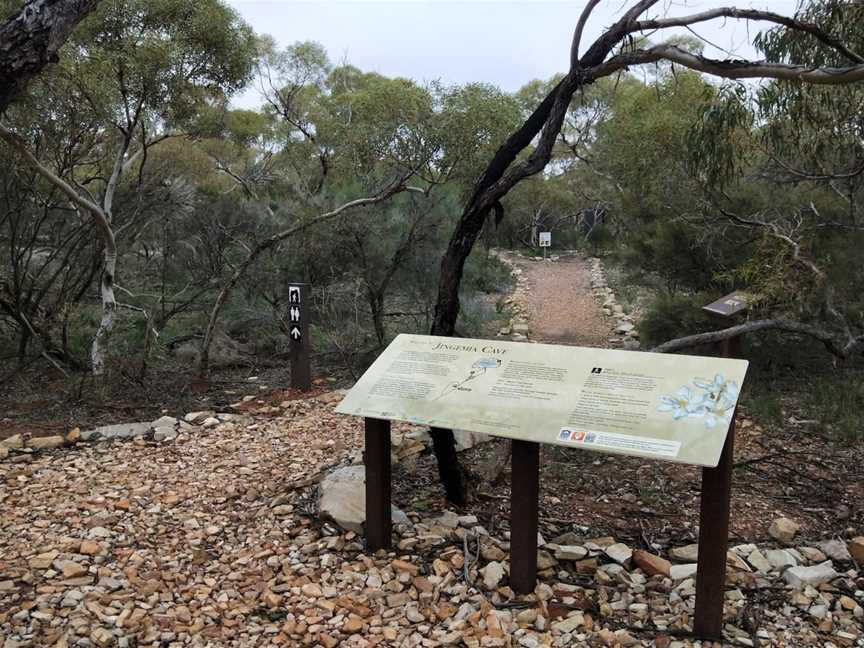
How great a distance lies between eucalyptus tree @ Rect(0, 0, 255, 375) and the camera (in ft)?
22.6

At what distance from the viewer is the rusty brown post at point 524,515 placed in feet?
9.91

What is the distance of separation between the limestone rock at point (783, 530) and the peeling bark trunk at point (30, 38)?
4057 millimetres

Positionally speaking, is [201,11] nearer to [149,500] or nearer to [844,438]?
[149,500]

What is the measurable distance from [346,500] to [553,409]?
55.6 inches

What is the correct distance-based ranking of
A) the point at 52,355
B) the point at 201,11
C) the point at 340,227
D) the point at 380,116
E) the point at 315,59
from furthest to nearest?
the point at 315,59 → the point at 380,116 → the point at 340,227 → the point at 52,355 → the point at 201,11

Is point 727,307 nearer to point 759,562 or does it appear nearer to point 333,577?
point 759,562

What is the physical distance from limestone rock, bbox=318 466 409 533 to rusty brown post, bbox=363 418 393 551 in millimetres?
217

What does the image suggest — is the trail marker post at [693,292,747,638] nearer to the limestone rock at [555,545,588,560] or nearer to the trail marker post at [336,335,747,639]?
the trail marker post at [336,335,747,639]

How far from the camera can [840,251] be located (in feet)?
24.6

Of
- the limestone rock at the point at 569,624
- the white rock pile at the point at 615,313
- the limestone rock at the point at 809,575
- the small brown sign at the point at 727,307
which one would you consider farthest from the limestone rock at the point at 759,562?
the white rock pile at the point at 615,313

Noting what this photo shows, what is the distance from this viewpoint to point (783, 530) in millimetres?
3834

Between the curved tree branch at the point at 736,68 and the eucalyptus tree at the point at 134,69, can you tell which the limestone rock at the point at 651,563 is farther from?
the eucalyptus tree at the point at 134,69

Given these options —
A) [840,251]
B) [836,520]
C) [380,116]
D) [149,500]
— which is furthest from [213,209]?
[836,520]

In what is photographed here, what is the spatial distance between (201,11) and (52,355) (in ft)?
13.3
